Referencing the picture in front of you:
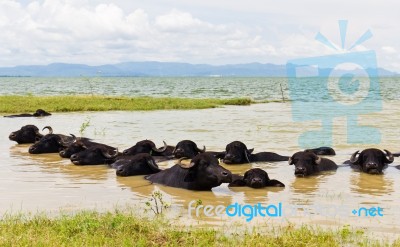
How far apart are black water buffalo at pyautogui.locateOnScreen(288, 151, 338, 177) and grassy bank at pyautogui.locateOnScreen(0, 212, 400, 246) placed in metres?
4.25

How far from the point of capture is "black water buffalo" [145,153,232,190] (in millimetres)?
9195

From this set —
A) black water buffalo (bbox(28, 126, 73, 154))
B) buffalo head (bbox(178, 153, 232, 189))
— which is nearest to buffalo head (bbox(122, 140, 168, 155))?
black water buffalo (bbox(28, 126, 73, 154))

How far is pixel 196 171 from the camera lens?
9.44 metres

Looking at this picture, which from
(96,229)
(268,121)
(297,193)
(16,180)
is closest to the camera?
(96,229)

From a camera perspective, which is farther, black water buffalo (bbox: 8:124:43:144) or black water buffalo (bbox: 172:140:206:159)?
black water buffalo (bbox: 8:124:43:144)

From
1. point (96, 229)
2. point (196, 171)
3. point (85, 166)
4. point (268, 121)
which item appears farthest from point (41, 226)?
point (268, 121)

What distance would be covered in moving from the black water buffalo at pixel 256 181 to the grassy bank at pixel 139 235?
2.71m

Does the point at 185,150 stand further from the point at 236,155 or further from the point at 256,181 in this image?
the point at 256,181

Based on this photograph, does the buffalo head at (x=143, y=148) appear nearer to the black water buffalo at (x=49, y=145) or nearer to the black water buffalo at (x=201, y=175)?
the black water buffalo at (x=49, y=145)

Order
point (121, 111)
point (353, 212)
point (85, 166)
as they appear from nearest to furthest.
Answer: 1. point (353, 212)
2. point (85, 166)
3. point (121, 111)

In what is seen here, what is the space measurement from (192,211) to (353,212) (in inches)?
93.2

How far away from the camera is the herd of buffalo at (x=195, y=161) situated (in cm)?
944

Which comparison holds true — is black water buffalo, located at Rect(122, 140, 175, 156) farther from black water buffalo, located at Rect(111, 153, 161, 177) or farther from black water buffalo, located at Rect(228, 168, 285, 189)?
black water buffalo, located at Rect(228, 168, 285, 189)

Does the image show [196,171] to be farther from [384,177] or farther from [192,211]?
[384,177]
